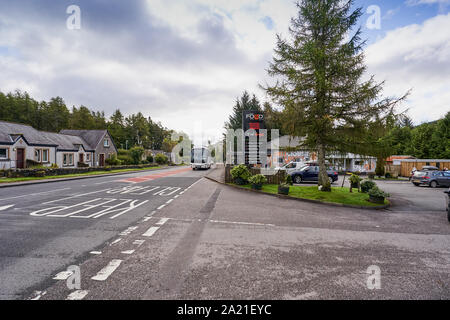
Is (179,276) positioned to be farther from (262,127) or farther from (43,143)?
(43,143)

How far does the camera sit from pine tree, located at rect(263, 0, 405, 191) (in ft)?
36.8

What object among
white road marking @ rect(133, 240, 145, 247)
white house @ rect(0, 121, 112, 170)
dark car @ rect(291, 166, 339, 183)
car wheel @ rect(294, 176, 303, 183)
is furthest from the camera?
white house @ rect(0, 121, 112, 170)

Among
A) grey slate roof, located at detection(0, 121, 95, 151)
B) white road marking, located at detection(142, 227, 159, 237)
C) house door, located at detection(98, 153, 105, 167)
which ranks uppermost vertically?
grey slate roof, located at detection(0, 121, 95, 151)

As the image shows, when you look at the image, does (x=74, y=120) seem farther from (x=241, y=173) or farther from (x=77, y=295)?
(x=77, y=295)

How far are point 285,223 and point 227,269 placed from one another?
3691mm

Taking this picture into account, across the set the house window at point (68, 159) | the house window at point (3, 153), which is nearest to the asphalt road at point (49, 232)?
the house window at point (3, 153)

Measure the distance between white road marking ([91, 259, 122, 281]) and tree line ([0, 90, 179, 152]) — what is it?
70918 millimetres

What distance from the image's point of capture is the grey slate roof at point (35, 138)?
26.1 m

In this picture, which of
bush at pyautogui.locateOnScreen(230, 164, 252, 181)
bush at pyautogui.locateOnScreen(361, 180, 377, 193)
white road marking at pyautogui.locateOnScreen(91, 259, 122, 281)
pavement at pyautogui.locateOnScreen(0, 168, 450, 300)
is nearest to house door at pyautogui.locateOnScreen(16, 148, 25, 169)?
pavement at pyautogui.locateOnScreen(0, 168, 450, 300)

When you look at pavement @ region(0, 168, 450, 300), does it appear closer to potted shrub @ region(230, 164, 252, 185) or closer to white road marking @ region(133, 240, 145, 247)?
white road marking @ region(133, 240, 145, 247)

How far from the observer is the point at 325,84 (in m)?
11.2

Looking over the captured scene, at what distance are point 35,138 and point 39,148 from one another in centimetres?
213
